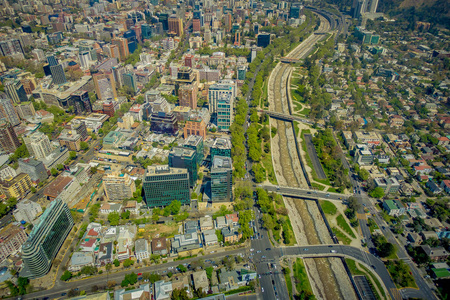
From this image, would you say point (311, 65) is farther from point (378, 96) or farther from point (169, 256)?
point (169, 256)

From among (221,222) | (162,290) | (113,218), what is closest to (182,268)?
(162,290)

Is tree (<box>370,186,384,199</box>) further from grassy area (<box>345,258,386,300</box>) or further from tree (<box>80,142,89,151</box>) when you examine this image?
tree (<box>80,142,89,151</box>)

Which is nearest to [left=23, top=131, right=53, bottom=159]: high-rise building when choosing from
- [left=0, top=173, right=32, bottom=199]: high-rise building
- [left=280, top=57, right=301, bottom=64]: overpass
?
[left=0, top=173, right=32, bottom=199]: high-rise building

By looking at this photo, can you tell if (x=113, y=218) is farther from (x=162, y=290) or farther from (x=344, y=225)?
(x=344, y=225)

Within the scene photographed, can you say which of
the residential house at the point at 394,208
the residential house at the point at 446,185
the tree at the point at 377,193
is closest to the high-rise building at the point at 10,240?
the tree at the point at 377,193

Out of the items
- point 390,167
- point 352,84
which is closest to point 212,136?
point 390,167
